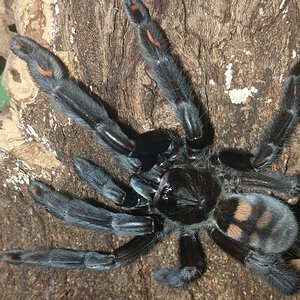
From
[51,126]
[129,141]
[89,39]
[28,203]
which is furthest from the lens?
[28,203]

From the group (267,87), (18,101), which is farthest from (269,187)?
(18,101)

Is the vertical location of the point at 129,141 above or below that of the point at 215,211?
above

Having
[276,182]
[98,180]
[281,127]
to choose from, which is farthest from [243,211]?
[98,180]

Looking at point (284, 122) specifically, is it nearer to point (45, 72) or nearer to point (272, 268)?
point (272, 268)

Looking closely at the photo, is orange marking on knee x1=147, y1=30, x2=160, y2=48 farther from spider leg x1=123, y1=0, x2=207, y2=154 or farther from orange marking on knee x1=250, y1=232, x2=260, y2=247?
orange marking on knee x1=250, y1=232, x2=260, y2=247

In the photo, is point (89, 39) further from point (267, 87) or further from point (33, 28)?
point (267, 87)

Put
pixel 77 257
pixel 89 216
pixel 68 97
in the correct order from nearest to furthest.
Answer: pixel 68 97 < pixel 89 216 < pixel 77 257

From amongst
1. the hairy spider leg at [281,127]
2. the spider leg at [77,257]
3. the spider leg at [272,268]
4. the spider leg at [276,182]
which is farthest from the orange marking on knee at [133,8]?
the spider leg at [272,268]
